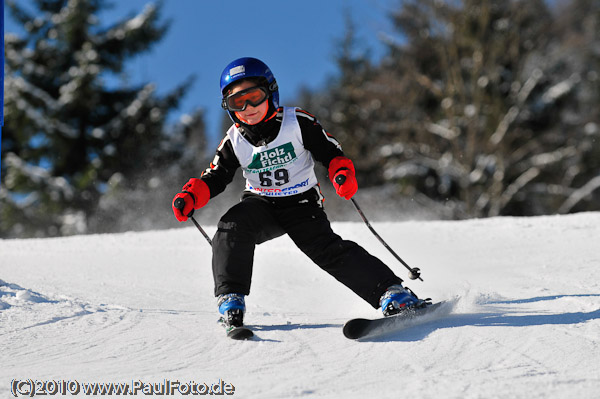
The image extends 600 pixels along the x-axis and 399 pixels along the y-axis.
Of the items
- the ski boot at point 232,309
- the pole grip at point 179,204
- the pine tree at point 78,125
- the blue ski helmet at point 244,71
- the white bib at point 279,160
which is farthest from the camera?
the pine tree at point 78,125

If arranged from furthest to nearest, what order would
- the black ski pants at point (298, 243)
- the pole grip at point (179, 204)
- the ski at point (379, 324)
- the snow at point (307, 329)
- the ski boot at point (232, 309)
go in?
the pole grip at point (179, 204) < the black ski pants at point (298, 243) < the ski boot at point (232, 309) < the ski at point (379, 324) < the snow at point (307, 329)

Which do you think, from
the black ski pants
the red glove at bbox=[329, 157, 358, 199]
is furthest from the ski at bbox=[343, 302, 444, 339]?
the red glove at bbox=[329, 157, 358, 199]

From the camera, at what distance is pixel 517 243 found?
4.79m

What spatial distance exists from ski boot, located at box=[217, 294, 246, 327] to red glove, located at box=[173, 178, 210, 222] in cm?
46

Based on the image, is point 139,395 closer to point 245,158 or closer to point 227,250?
point 227,250

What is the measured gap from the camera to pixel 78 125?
56.0 feet

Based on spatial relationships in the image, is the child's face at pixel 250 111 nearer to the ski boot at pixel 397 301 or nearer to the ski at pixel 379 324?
the ski boot at pixel 397 301

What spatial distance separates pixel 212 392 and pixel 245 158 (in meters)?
1.55

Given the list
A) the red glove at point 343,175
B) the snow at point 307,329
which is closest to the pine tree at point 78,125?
the snow at point 307,329

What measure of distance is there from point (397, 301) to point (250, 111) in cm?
123

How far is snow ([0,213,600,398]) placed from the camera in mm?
1774

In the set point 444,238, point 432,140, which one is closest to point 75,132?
point 432,140

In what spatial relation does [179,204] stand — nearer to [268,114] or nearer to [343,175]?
[268,114]

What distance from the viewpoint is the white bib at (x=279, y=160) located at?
2.96 meters
